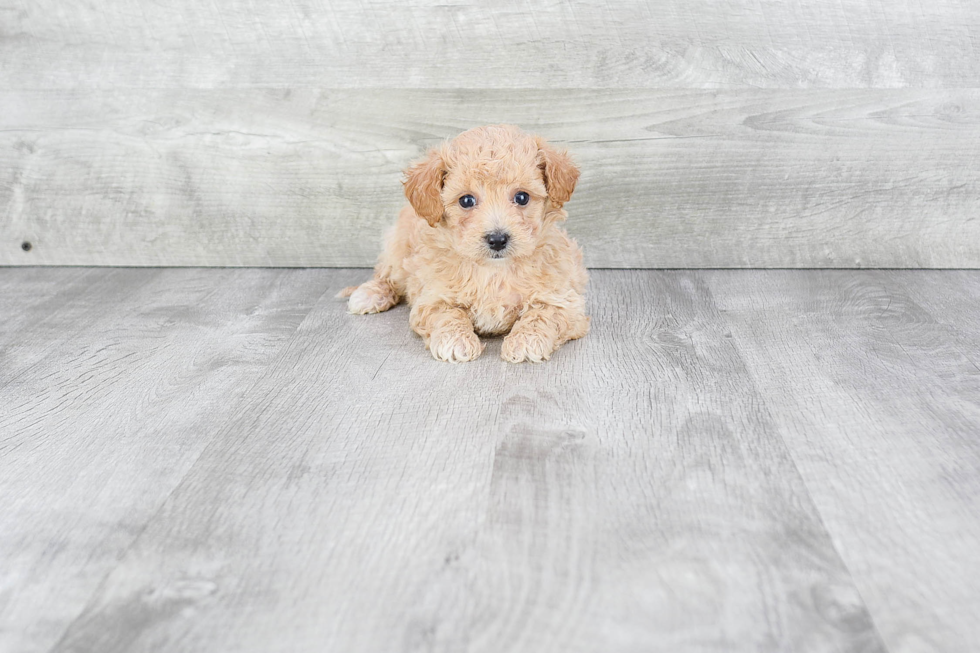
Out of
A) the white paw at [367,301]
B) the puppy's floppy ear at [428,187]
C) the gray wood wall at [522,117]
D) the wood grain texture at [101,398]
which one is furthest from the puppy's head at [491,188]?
the gray wood wall at [522,117]

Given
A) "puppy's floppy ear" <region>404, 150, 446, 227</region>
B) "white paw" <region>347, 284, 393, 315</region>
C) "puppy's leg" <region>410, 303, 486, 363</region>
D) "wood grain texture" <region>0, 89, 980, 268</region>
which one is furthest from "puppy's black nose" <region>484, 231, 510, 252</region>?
"wood grain texture" <region>0, 89, 980, 268</region>

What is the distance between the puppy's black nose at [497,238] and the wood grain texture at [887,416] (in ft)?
2.22

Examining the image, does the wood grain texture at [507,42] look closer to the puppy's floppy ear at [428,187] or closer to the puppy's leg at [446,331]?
the puppy's floppy ear at [428,187]

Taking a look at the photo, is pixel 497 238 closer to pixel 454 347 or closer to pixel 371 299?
pixel 454 347

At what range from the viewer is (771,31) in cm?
265

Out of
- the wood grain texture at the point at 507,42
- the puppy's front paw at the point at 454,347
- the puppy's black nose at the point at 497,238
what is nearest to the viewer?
the puppy's black nose at the point at 497,238

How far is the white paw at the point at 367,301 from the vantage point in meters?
2.52

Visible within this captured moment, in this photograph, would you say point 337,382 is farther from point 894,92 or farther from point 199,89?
point 894,92

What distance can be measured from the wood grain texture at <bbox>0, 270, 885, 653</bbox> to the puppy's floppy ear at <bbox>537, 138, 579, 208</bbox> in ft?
1.36

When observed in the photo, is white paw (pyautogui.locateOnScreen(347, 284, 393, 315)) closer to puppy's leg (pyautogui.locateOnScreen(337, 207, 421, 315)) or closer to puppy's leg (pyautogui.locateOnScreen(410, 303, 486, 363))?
puppy's leg (pyautogui.locateOnScreen(337, 207, 421, 315))

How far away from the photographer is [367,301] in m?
2.52

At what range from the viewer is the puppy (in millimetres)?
2027

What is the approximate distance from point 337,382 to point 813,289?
154 centimetres

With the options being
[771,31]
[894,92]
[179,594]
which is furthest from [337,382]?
[894,92]
